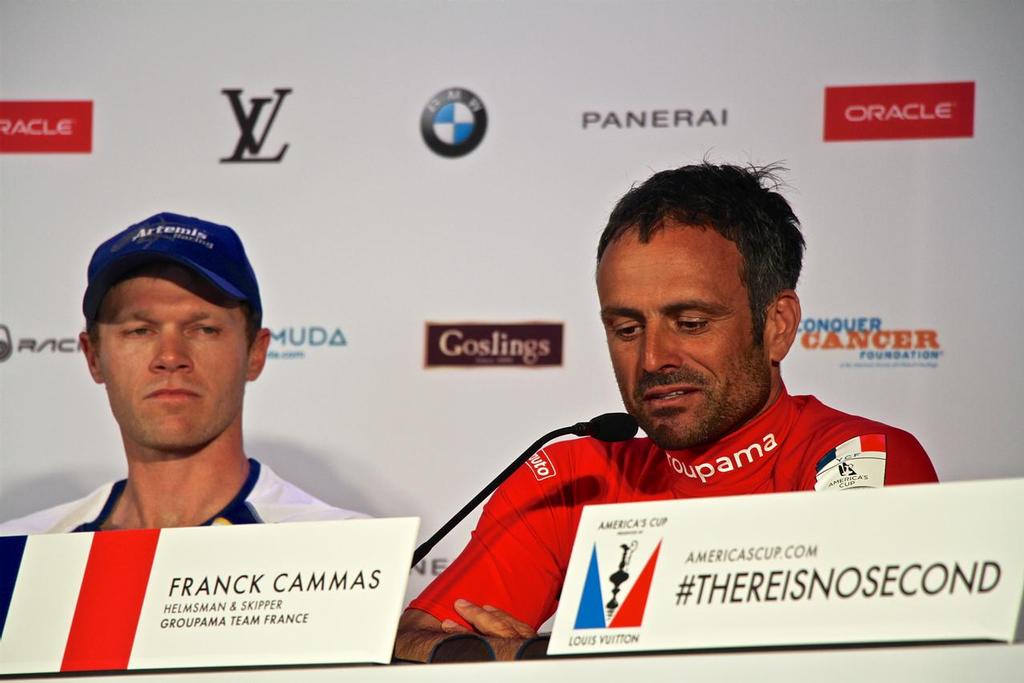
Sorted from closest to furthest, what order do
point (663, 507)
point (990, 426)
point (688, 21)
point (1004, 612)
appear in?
point (1004, 612), point (663, 507), point (990, 426), point (688, 21)

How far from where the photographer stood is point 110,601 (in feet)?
5.17

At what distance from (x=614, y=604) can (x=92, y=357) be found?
2224 mm

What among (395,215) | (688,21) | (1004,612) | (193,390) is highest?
(688,21)

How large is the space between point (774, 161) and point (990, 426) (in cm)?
81

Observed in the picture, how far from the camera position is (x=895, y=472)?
2105mm

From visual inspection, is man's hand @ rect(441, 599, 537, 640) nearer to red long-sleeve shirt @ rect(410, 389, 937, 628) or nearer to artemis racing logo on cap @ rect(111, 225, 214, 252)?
red long-sleeve shirt @ rect(410, 389, 937, 628)

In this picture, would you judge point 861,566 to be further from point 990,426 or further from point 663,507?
point 990,426

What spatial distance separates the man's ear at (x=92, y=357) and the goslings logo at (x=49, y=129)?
1.87 feet

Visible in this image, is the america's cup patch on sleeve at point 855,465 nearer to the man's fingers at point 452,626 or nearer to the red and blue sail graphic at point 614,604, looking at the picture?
the man's fingers at point 452,626

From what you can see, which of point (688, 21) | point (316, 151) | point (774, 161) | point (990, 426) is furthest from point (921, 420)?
point (316, 151)

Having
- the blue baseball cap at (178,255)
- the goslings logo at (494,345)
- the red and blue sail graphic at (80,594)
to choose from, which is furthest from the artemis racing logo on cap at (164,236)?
the red and blue sail graphic at (80,594)

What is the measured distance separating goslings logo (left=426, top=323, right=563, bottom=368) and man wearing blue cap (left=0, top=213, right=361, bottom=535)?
460 mm

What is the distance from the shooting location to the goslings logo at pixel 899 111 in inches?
121

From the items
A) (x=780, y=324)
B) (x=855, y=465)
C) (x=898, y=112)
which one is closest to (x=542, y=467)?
(x=780, y=324)
